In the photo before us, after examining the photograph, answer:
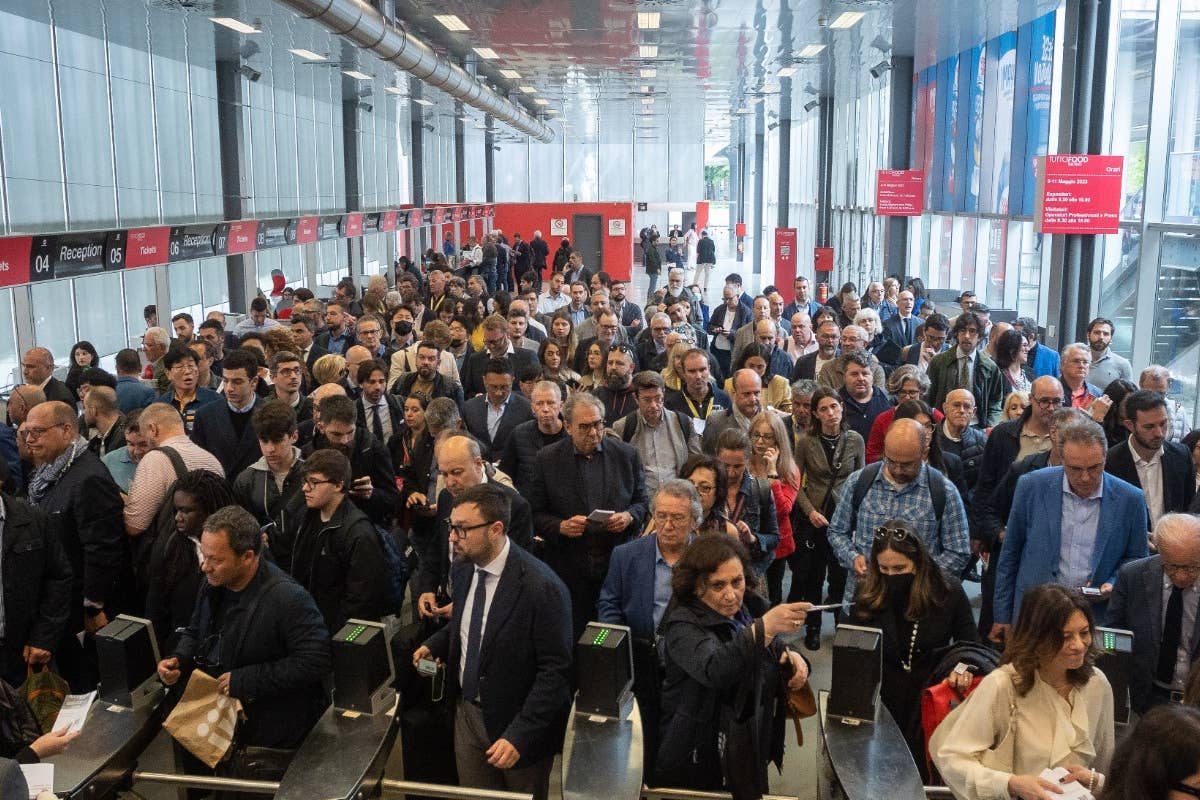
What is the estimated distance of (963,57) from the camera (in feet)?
55.8

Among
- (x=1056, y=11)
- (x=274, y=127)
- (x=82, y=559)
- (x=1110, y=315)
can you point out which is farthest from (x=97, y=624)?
(x=274, y=127)

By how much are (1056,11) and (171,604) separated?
12.3 meters

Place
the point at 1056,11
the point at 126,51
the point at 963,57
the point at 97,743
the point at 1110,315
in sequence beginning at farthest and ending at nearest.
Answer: the point at 963,57 < the point at 126,51 < the point at 1056,11 < the point at 1110,315 < the point at 97,743

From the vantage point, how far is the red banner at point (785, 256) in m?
22.2

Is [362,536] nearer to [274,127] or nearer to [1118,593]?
[1118,593]

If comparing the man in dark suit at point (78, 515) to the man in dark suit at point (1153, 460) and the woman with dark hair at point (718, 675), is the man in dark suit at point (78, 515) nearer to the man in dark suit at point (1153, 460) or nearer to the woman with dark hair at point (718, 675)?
the woman with dark hair at point (718, 675)

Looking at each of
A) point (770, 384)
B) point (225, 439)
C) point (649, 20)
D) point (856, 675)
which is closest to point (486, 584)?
point (856, 675)

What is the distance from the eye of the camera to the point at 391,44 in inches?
486

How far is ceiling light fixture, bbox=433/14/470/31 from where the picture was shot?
13.7 meters

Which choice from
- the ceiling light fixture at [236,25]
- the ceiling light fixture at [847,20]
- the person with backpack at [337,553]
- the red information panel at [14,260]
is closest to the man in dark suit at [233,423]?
the person with backpack at [337,553]

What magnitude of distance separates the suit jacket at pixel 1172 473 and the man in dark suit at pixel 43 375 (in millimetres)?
6840

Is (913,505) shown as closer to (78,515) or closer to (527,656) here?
(527,656)

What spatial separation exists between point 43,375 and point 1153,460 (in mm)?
7347

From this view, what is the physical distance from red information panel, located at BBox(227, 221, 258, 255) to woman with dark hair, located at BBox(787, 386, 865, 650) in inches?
395
